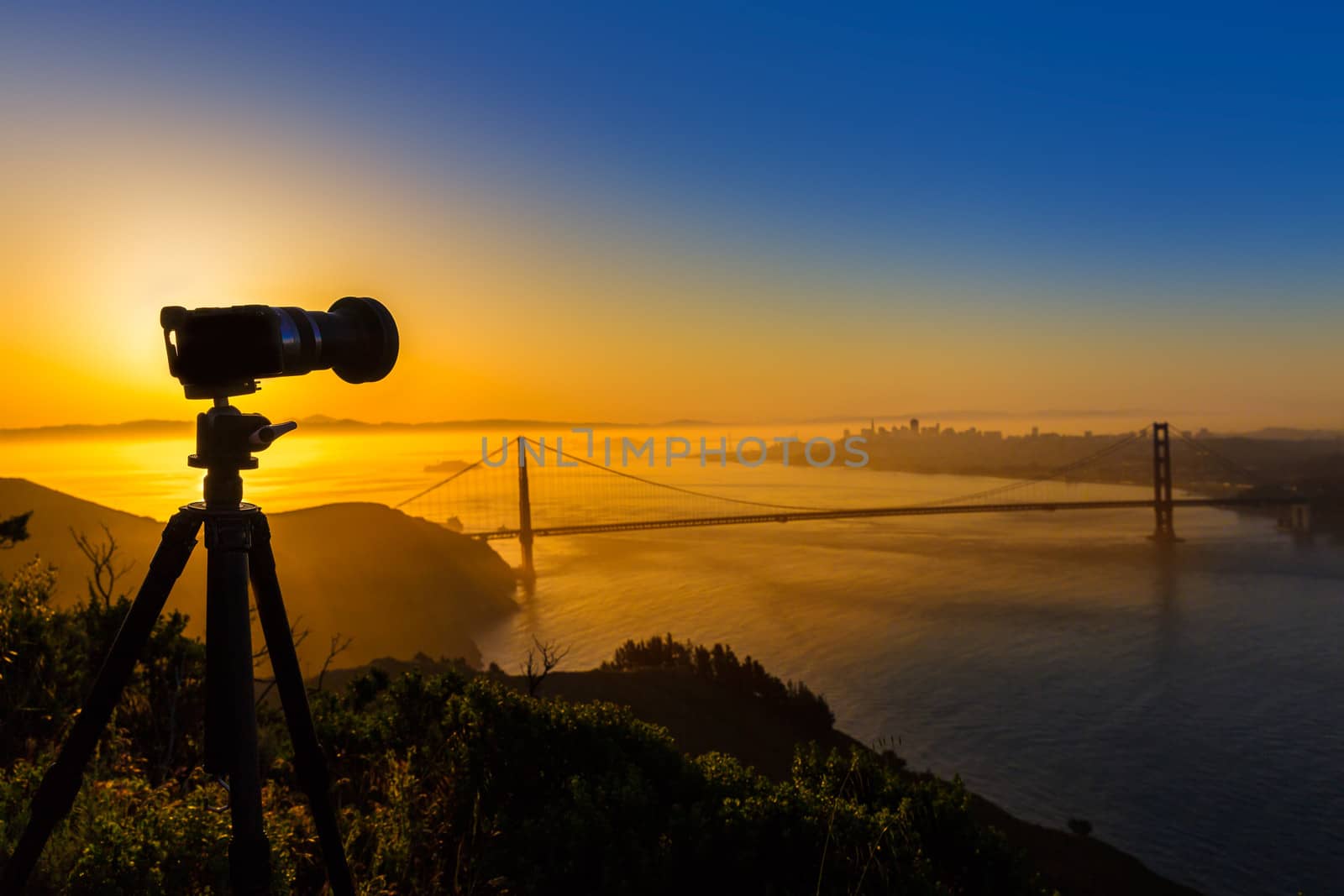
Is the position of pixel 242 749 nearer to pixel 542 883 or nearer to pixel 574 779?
pixel 542 883

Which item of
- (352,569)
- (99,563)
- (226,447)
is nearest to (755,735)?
(99,563)

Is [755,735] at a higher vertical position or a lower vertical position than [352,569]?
lower

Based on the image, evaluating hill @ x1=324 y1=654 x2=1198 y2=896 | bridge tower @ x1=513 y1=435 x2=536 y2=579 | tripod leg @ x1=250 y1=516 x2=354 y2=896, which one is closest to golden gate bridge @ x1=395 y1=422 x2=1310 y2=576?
bridge tower @ x1=513 y1=435 x2=536 y2=579

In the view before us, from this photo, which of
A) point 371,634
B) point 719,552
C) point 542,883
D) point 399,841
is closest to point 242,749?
point 399,841

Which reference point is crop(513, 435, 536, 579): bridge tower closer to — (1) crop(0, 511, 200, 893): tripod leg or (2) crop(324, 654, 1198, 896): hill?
(2) crop(324, 654, 1198, 896): hill

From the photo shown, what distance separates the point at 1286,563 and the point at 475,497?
95679 millimetres

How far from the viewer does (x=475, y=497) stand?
4690 inches

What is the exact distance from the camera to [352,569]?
4925 cm

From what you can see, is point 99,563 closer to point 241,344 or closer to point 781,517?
point 241,344

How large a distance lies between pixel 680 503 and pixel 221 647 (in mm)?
119183

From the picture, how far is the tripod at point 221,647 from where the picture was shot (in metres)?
1.47

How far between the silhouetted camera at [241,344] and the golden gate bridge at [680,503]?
143 feet

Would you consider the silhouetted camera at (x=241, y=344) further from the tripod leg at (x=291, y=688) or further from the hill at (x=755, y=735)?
the hill at (x=755, y=735)

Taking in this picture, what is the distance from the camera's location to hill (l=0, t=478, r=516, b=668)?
128ft
